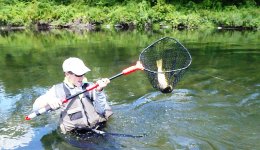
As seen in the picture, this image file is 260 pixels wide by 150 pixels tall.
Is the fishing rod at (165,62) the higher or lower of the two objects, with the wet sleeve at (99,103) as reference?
higher

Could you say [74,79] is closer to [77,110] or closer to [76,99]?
[76,99]

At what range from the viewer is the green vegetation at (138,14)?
3322 cm

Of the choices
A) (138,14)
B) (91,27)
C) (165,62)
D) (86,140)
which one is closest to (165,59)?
(165,62)

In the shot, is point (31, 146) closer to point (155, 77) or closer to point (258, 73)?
point (155, 77)

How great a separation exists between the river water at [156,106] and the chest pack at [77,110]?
467 mm

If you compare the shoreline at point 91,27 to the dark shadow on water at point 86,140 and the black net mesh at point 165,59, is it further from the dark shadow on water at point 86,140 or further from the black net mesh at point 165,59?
the dark shadow on water at point 86,140

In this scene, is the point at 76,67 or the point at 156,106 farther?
the point at 156,106

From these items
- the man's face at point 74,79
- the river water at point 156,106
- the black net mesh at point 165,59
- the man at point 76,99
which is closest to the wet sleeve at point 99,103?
the man at point 76,99

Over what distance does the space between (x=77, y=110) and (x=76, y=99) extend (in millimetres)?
227

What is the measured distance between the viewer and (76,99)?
734 cm

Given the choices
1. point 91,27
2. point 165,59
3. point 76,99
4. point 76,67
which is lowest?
point 91,27

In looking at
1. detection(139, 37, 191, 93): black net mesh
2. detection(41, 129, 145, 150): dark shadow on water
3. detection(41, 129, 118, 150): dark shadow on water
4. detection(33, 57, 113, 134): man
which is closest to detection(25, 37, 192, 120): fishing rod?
detection(139, 37, 191, 93): black net mesh

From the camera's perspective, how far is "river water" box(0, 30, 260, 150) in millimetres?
7885

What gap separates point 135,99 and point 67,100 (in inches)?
170
